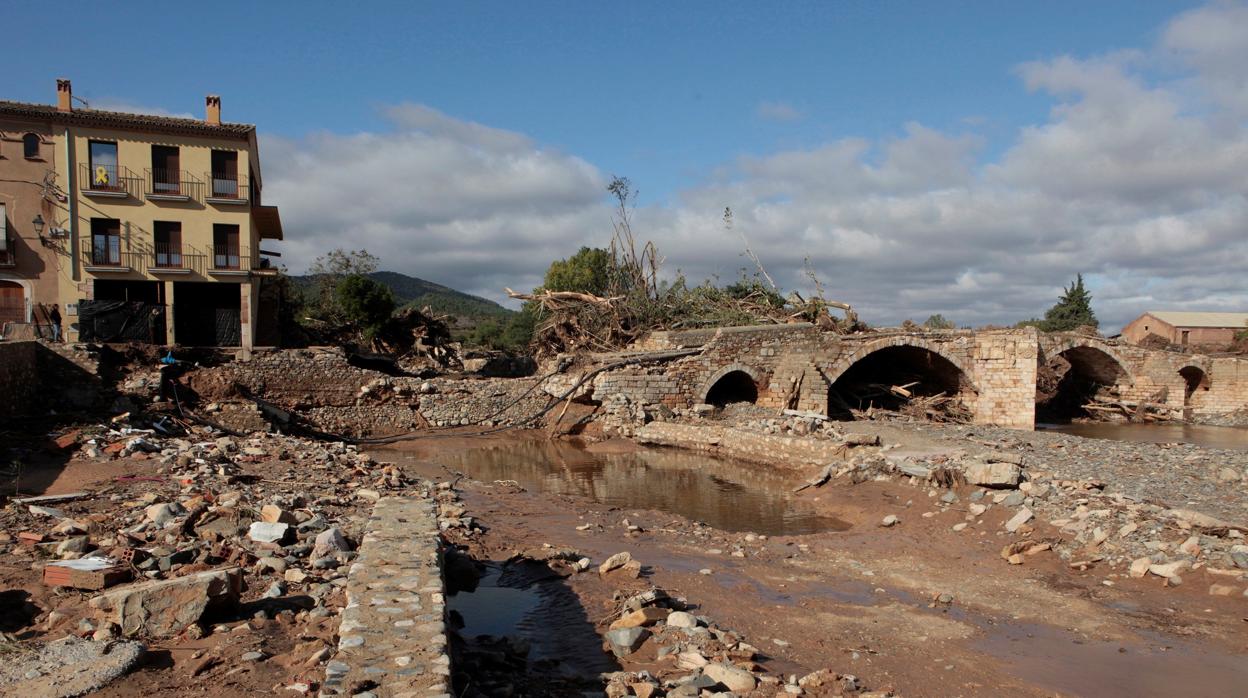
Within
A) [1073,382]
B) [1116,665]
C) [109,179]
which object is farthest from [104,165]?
[1073,382]

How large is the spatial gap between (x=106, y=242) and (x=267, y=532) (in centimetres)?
2002

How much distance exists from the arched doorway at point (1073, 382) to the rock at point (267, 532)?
26890mm

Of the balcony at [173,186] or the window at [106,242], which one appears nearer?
the window at [106,242]

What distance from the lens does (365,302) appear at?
89.0 feet

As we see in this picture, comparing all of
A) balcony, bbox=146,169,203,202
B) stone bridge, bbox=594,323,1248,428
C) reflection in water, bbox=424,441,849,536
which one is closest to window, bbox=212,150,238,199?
balcony, bbox=146,169,203,202

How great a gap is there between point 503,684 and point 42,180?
23747 mm

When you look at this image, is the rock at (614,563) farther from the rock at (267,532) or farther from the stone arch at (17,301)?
the stone arch at (17,301)

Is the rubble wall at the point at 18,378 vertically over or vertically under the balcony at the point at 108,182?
under

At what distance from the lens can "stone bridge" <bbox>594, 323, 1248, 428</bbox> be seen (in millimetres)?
19688

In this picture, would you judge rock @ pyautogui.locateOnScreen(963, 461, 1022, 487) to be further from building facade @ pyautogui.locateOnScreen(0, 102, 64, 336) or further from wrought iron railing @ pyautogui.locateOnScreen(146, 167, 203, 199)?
building facade @ pyautogui.locateOnScreen(0, 102, 64, 336)

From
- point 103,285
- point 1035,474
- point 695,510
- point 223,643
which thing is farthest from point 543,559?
point 103,285

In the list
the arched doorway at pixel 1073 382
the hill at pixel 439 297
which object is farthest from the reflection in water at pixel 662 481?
the hill at pixel 439 297

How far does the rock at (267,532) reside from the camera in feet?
20.3

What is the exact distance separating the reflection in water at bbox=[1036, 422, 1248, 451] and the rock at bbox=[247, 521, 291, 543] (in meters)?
22.8
